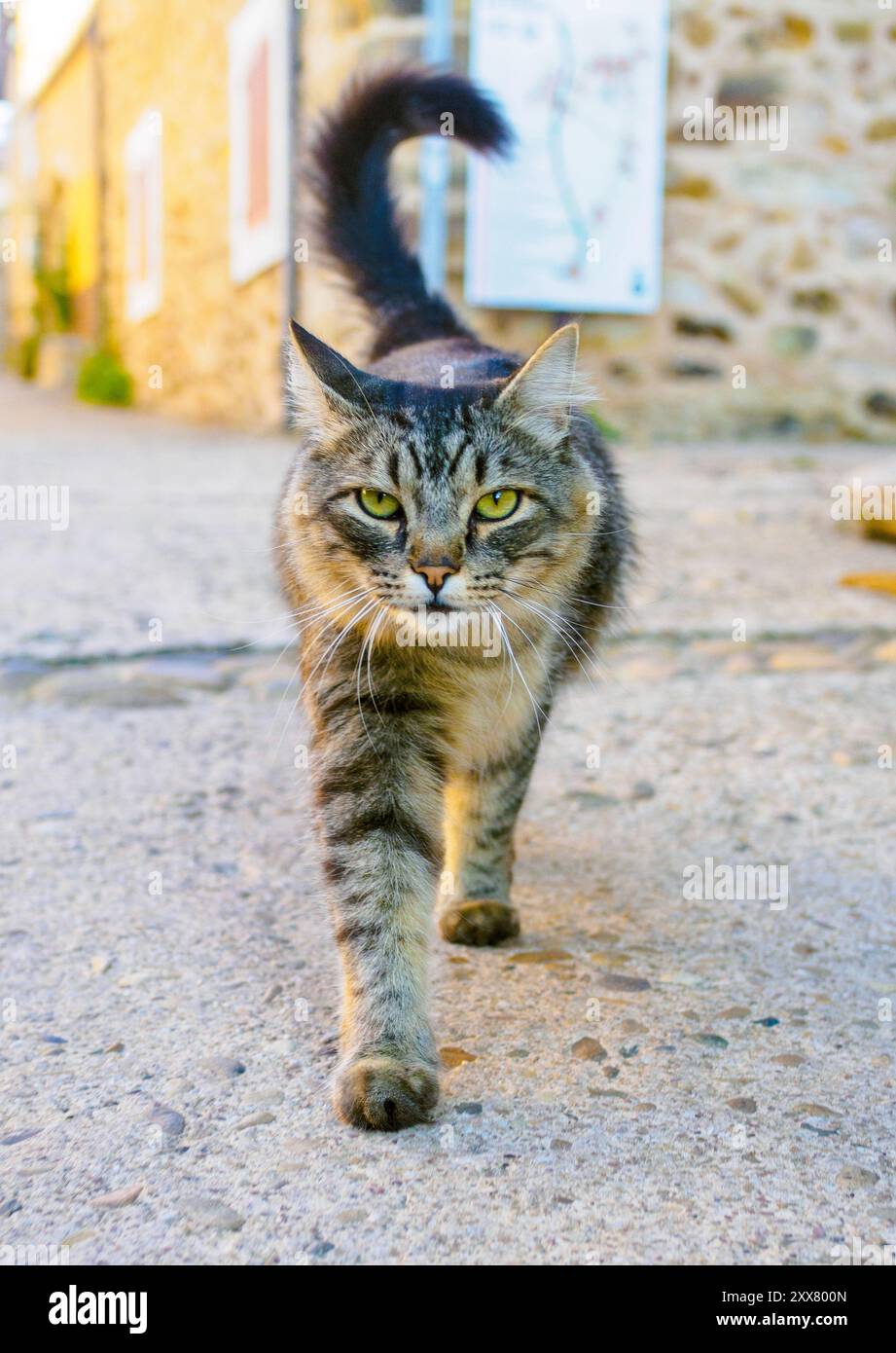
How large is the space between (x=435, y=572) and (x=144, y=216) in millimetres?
12686

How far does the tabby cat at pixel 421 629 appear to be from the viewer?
83.7 inches

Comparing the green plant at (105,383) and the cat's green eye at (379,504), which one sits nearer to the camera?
the cat's green eye at (379,504)

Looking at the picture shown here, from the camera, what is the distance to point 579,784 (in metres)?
3.40

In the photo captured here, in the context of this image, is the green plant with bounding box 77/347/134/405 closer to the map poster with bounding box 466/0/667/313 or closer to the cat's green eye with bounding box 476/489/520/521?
the map poster with bounding box 466/0/667/313

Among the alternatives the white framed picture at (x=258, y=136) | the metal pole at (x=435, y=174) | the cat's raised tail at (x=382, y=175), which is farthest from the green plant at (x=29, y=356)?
the cat's raised tail at (x=382, y=175)

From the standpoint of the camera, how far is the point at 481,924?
2572mm

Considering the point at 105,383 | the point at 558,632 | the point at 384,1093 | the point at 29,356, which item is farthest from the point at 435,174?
the point at 29,356

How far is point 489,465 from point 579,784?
128 cm

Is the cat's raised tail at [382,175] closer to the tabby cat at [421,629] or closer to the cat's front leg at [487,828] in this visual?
the tabby cat at [421,629]

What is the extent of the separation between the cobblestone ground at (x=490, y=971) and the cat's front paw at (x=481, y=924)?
8cm

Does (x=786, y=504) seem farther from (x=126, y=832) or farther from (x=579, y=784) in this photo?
(x=126, y=832)

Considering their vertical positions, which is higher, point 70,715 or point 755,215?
point 755,215
